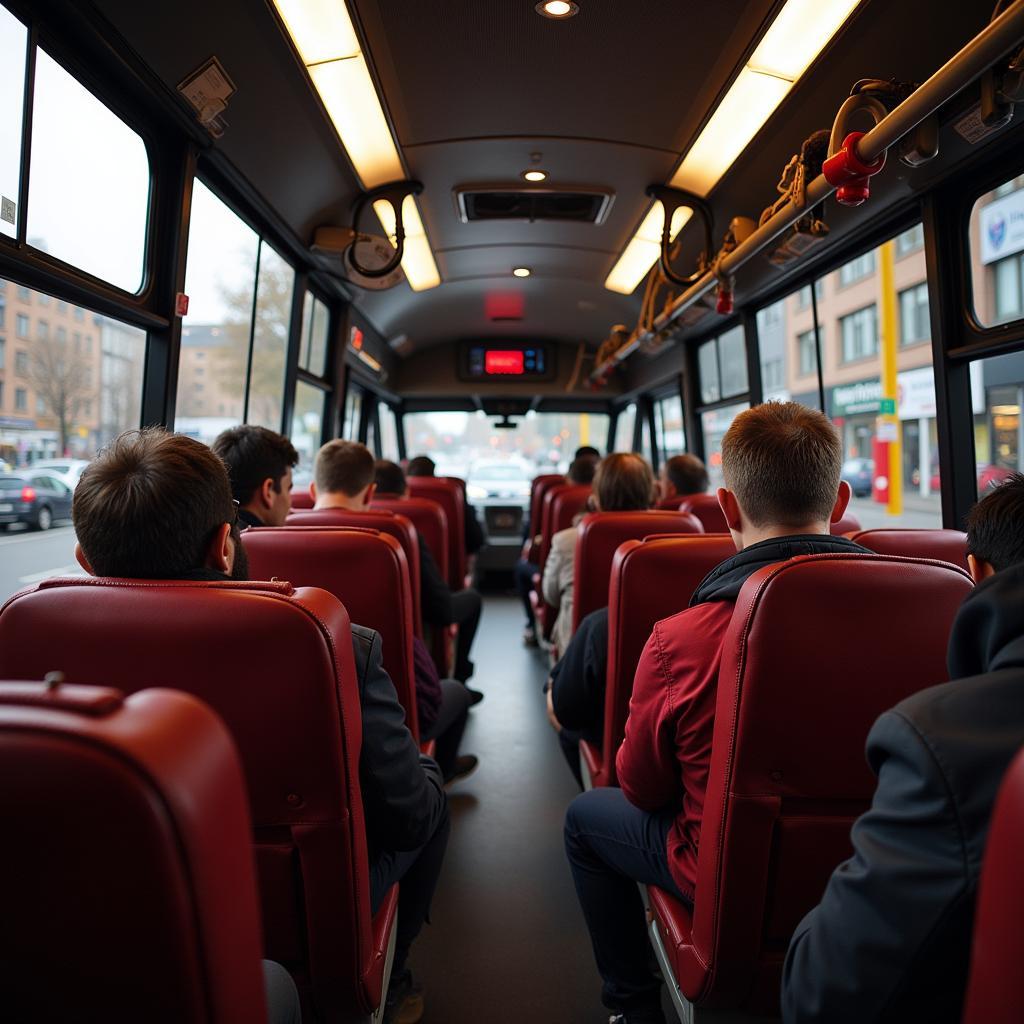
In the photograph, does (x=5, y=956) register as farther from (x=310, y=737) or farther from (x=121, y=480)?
(x=121, y=480)

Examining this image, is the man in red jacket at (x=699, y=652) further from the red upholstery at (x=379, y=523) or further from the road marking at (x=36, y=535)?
the road marking at (x=36, y=535)

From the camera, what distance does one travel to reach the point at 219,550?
4.30 feet

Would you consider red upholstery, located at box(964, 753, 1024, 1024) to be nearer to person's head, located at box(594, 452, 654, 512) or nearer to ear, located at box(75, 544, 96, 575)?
ear, located at box(75, 544, 96, 575)

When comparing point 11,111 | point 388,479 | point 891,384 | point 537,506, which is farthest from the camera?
point 537,506

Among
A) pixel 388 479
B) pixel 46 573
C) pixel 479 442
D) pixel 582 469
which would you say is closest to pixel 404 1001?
pixel 46 573

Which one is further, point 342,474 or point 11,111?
point 342,474

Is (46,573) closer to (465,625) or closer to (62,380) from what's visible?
(62,380)

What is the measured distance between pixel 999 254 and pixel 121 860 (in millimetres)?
3623

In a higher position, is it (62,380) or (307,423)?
(307,423)

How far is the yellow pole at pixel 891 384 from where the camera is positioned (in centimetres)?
389

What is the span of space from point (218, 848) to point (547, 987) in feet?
6.21

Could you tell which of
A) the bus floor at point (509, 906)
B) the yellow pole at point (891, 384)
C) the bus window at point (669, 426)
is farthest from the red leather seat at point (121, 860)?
the bus window at point (669, 426)

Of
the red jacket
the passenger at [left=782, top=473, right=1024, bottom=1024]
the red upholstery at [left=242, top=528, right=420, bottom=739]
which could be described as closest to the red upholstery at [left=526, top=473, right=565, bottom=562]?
the red upholstery at [left=242, top=528, right=420, bottom=739]

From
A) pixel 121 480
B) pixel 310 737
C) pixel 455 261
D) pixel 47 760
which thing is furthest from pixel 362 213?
pixel 47 760
